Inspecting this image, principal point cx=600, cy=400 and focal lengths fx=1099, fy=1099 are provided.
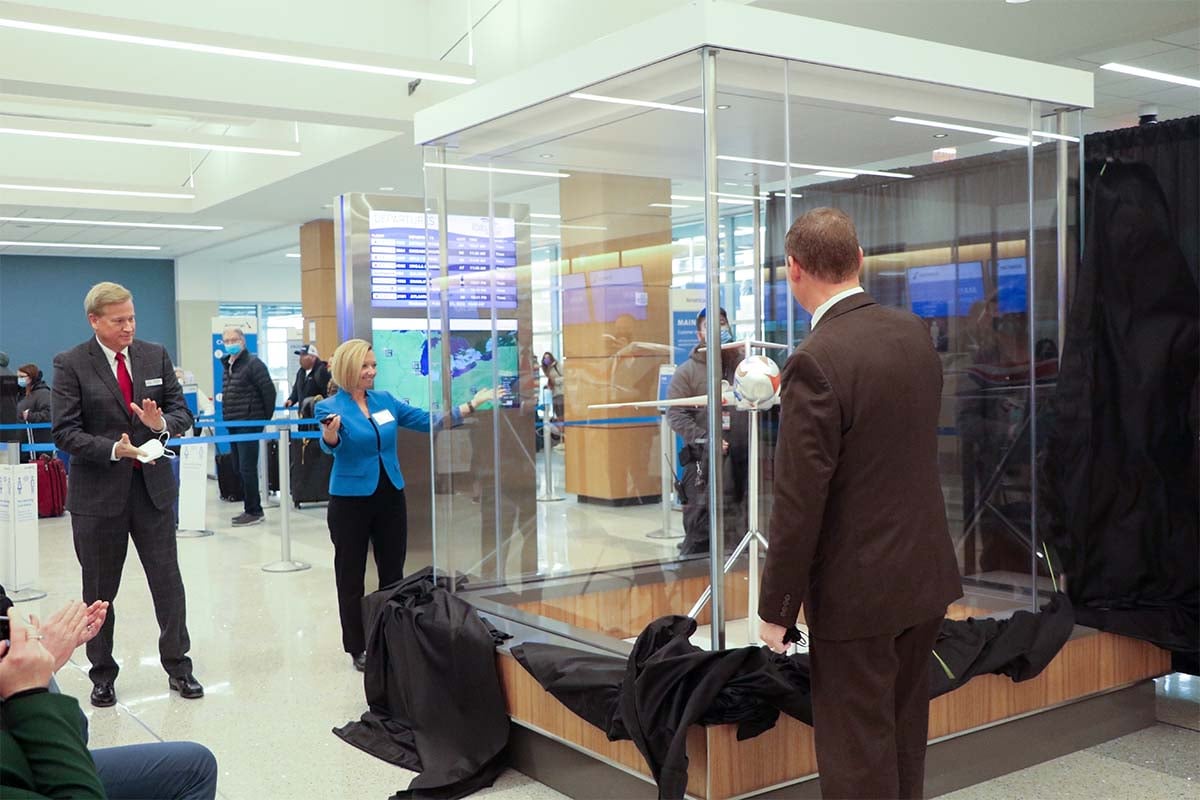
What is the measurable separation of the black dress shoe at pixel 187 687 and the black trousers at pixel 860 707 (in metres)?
2.96

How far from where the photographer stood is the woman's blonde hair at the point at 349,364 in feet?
15.1

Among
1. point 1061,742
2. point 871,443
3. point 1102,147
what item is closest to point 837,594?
point 871,443

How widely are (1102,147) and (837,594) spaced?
2592 millimetres

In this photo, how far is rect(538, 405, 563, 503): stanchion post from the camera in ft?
13.1

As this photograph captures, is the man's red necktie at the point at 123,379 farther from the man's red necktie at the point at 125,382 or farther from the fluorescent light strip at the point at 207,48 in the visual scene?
the fluorescent light strip at the point at 207,48

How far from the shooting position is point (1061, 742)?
12.2ft

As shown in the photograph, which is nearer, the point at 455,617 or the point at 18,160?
the point at 455,617

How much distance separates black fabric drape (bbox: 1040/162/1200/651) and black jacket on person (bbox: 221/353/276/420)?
287 inches

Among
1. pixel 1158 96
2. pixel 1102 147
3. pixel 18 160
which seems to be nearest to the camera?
pixel 1102 147

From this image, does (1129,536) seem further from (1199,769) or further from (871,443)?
(871,443)

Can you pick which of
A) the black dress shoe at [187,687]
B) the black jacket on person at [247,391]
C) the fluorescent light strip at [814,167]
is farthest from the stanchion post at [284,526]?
the fluorescent light strip at [814,167]

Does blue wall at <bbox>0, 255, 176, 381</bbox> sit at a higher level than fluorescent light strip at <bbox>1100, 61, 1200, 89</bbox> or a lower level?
lower

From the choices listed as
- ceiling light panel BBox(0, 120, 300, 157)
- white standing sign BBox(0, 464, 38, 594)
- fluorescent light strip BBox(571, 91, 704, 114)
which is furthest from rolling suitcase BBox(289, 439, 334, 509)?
fluorescent light strip BBox(571, 91, 704, 114)

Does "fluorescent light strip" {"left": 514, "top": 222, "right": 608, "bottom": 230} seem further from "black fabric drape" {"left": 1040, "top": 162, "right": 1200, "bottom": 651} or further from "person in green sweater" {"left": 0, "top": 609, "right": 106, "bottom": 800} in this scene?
"person in green sweater" {"left": 0, "top": 609, "right": 106, "bottom": 800}
